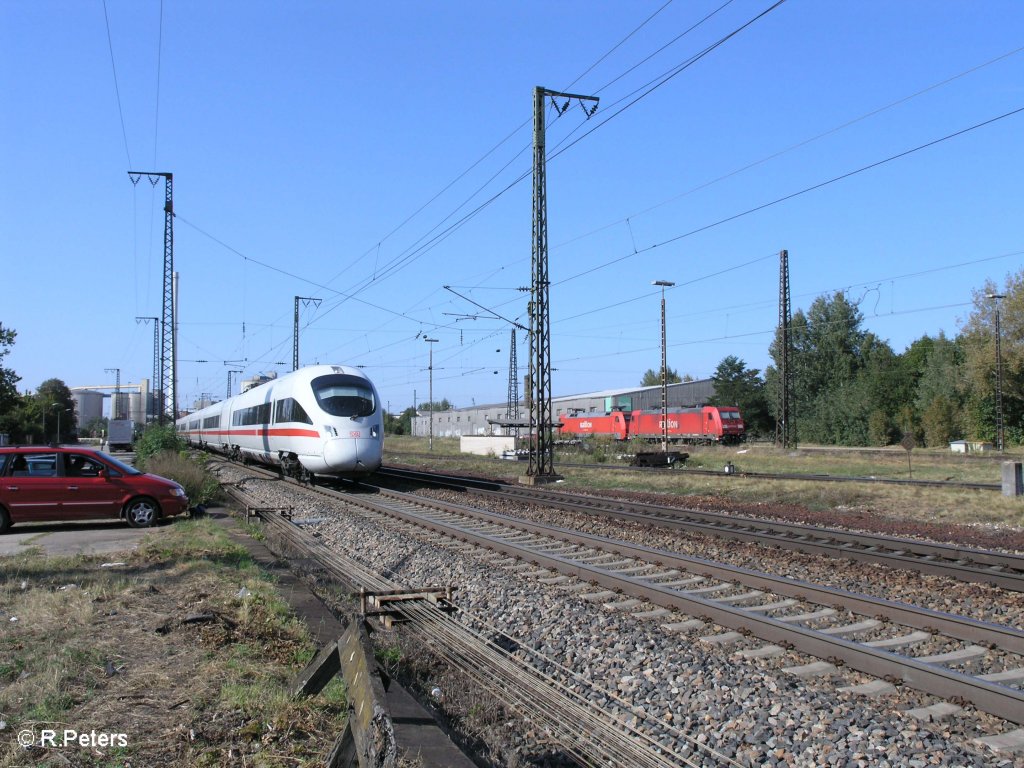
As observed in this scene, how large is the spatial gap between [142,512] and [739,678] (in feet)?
37.0

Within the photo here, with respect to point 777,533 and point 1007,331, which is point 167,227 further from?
point 1007,331

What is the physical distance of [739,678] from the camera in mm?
5789

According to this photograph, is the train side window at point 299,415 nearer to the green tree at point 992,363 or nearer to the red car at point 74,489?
the red car at point 74,489

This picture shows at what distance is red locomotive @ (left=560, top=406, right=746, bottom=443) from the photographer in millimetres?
53719

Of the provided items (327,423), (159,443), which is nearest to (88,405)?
(159,443)

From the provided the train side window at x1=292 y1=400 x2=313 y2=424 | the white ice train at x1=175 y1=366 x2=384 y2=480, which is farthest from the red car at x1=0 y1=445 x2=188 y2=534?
the train side window at x1=292 y1=400 x2=313 y2=424

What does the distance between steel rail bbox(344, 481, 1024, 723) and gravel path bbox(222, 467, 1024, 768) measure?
0.13 meters

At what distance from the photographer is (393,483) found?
25.9 meters

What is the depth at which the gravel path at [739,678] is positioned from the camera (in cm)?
465

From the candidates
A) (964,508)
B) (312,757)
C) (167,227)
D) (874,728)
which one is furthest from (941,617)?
(167,227)

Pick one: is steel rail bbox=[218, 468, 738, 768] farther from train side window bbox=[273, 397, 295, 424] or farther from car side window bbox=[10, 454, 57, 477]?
train side window bbox=[273, 397, 295, 424]

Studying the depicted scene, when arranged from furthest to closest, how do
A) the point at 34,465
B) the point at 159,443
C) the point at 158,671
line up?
the point at 159,443, the point at 34,465, the point at 158,671

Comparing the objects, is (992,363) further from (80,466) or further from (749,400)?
(80,466)

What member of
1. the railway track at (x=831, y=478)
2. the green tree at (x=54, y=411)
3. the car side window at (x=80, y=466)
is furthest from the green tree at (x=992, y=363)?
the green tree at (x=54, y=411)
